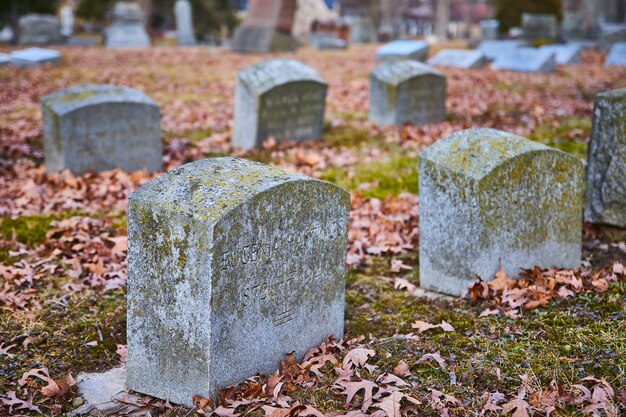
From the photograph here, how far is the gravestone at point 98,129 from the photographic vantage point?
836cm

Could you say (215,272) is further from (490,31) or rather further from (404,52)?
(490,31)

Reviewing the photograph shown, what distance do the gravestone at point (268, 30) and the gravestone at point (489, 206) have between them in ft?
69.6

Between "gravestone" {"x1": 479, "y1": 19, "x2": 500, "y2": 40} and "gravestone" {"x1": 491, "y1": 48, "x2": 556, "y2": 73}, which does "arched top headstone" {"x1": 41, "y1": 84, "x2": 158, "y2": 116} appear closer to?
"gravestone" {"x1": 491, "y1": 48, "x2": 556, "y2": 73}

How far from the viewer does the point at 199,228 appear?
340 centimetres

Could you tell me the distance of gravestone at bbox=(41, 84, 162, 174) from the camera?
8359 millimetres

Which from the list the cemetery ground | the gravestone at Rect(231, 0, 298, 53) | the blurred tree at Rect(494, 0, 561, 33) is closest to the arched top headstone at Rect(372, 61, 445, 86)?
the cemetery ground

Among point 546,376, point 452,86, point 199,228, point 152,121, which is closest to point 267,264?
point 199,228

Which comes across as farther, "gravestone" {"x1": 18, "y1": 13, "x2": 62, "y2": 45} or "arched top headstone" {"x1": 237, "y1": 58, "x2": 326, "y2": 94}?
"gravestone" {"x1": 18, "y1": 13, "x2": 62, "y2": 45}

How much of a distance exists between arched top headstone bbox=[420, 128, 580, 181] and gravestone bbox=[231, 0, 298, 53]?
21163 millimetres

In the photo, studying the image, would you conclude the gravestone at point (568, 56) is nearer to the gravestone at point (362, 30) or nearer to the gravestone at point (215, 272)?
the gravestone at point (362, 30)

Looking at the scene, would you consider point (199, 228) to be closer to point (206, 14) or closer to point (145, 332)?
point (145, 332)

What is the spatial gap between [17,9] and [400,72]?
25.0 m

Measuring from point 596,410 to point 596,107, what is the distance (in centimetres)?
350

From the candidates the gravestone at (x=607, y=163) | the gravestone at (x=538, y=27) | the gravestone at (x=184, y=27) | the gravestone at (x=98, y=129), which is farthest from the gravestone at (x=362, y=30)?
the gravestone at (x=607, y=163)
